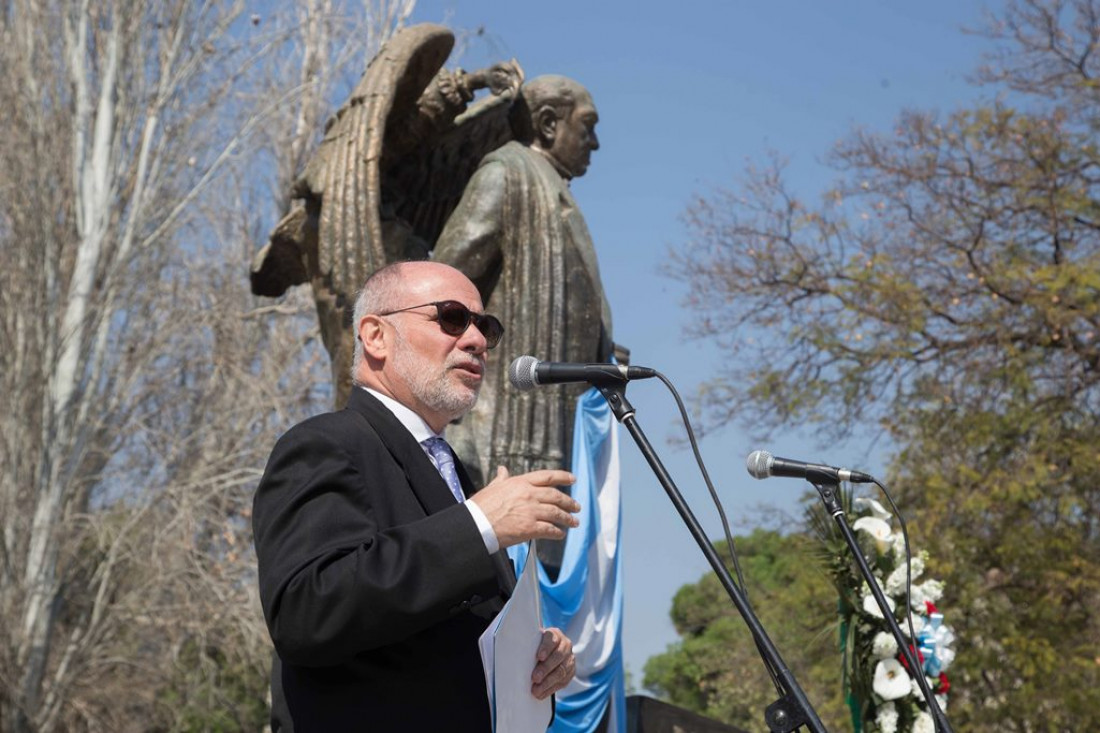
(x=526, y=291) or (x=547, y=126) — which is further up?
(x=547, y=126)

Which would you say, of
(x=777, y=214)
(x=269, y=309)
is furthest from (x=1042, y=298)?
(x=269, y=309)

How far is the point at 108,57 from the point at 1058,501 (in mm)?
13340

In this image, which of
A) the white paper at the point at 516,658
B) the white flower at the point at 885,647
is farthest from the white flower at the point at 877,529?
the white paper at the point at 516,658

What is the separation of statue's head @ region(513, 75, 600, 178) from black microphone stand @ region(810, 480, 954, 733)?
2498 millimetres

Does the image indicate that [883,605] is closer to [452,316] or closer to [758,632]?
[758,632]

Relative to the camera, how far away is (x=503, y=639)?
238 centimetres

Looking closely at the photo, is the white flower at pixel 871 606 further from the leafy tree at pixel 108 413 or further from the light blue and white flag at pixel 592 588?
the leafy tree at pixel 108 413

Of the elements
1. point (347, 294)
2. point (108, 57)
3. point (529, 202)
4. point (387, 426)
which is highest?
point (108, 57)

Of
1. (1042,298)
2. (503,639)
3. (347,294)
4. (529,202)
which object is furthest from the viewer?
(1042,298)

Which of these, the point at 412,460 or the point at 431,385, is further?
the point at 431,385

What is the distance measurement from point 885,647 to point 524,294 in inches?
90.0

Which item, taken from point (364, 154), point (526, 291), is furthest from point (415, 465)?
point (364, 154)

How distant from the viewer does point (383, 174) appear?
5.73 m

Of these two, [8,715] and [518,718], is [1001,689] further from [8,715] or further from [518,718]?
[518,718]
